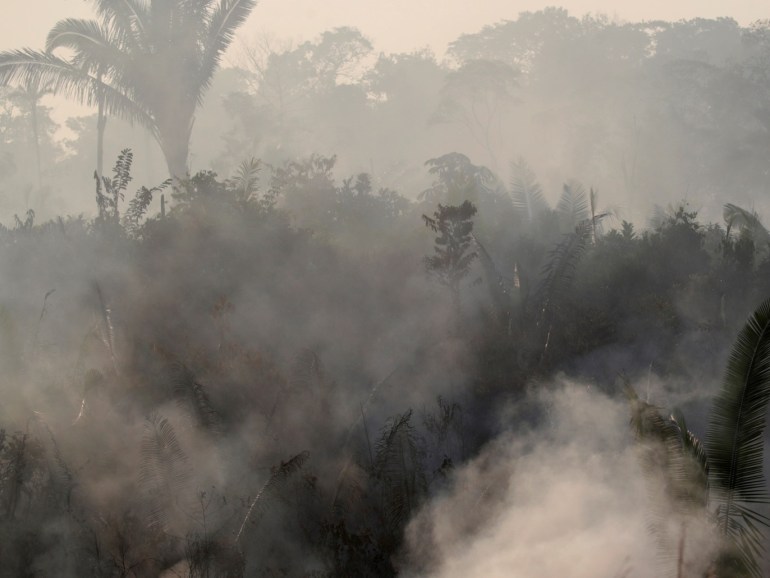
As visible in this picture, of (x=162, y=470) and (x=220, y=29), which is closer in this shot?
(x=162, y=470)

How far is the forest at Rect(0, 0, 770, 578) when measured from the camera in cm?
967

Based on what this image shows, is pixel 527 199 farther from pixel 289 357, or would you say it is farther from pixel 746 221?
pixel 289 357

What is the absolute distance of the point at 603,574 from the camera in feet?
30.3

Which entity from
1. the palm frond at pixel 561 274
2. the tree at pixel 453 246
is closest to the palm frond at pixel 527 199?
the palm frond at pixel 561 274

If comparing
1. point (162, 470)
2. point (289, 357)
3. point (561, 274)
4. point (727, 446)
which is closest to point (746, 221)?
point (561, 274)

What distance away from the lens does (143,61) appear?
65.1ft

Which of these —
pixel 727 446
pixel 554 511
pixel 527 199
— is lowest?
pixel 554 511

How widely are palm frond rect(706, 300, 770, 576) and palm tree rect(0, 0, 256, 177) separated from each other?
15506 mm

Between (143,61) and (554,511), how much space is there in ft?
47.4

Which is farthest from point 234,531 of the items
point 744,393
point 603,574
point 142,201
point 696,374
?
point 142,201

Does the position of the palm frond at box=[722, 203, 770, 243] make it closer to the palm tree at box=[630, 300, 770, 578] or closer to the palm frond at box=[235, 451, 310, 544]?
the palm tree at box=[630, 300, 770, 578]

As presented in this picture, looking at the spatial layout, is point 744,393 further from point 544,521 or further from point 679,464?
point 544,521

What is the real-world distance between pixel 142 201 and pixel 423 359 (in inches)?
270

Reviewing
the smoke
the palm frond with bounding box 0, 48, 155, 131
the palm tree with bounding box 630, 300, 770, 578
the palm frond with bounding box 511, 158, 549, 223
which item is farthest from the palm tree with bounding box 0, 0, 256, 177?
the palm tree with bounding box 630, 300, 770, 578
